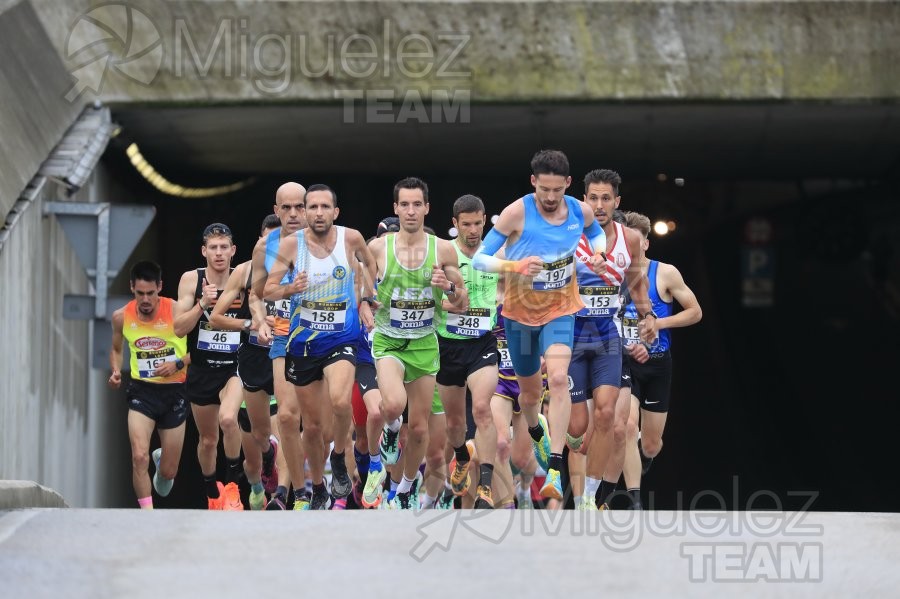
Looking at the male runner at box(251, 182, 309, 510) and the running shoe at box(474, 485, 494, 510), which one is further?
the running shoe at box(474, 485, 494, 510)

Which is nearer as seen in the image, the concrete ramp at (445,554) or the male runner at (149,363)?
the concrete ramp at (445,554)

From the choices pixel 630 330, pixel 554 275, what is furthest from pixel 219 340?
pixel 554 275

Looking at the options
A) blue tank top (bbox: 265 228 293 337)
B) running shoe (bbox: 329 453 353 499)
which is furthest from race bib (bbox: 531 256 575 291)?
running shoe (bbox: 329 453 353 499)

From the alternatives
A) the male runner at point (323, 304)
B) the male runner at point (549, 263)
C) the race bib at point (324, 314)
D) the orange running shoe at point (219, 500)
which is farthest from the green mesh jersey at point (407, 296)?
the orange running shoe at point (219, 500)

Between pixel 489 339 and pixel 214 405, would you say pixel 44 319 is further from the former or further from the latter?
pixel 489 339

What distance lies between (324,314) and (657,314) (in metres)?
3.03

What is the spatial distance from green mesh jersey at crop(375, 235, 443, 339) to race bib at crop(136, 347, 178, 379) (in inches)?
119

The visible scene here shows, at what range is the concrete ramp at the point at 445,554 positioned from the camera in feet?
Result: 25.5

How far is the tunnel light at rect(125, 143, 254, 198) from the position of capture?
2062 centimetres

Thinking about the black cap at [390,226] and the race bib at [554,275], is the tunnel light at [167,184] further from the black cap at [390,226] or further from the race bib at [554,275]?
the race bib at [554,275]

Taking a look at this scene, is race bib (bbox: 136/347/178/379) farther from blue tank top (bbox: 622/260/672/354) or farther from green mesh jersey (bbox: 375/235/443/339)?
blue tank top (bbox: 622/260/672/354)

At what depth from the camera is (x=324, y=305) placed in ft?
A: 38.0

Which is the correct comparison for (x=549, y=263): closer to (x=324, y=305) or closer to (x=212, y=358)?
(x=324, y=305)

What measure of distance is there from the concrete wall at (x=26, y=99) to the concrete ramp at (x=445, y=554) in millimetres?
5354
